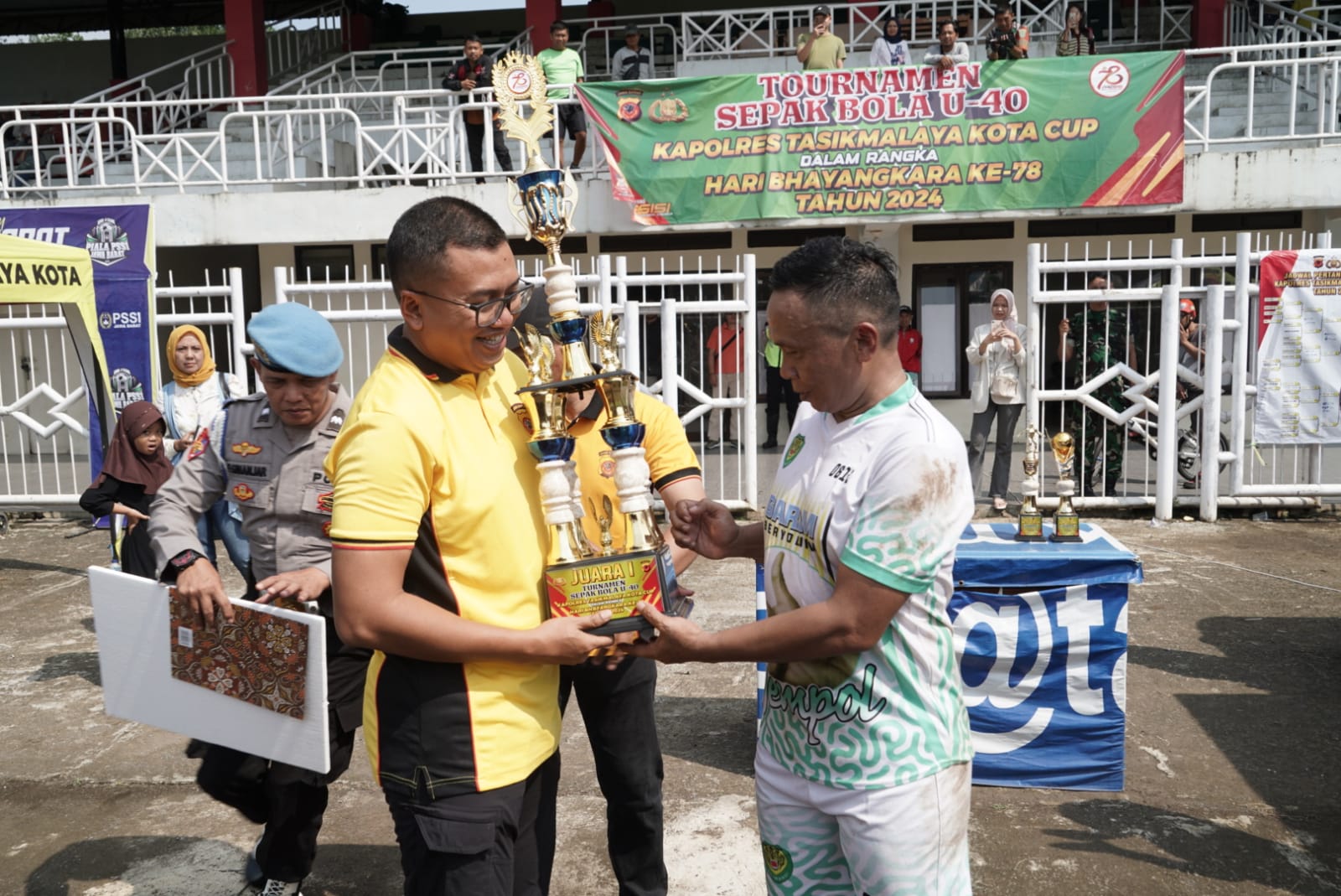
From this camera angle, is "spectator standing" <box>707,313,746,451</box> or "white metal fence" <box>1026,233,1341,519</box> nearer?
"white metal fence" <box>1026,233,1341,519</box>

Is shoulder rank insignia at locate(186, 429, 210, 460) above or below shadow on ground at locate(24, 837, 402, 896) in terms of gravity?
above

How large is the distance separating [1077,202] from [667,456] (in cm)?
951

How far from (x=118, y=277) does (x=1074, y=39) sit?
1027 centimetres

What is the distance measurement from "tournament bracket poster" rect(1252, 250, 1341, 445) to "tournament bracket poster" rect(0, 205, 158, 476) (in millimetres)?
8482

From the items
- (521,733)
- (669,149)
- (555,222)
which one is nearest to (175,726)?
(521,733)

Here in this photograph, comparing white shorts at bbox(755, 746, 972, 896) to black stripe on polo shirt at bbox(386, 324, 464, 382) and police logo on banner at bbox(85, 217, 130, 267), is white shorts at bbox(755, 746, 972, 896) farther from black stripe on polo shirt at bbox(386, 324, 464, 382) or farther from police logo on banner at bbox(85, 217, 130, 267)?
police logo on banner at bbox(85, 217, 130, 267)

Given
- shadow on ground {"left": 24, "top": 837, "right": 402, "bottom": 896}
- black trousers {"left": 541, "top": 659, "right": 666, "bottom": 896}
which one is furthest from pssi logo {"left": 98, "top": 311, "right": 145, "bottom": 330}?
black trousers {"left": 541, "top": 659, "right": 666, "bottom": 896}

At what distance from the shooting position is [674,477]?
110 inches

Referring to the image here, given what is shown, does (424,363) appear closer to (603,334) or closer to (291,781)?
(603,334)

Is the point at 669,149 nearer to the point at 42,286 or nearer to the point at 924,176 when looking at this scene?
the point at 924,176

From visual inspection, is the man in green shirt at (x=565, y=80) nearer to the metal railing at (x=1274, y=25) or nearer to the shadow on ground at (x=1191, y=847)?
the metal railing at (x=1274, y=25)

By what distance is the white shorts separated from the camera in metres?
1.92

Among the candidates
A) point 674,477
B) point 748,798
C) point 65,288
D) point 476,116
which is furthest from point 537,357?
point 476,116

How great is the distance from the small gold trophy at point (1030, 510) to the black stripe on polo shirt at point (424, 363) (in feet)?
8.64
